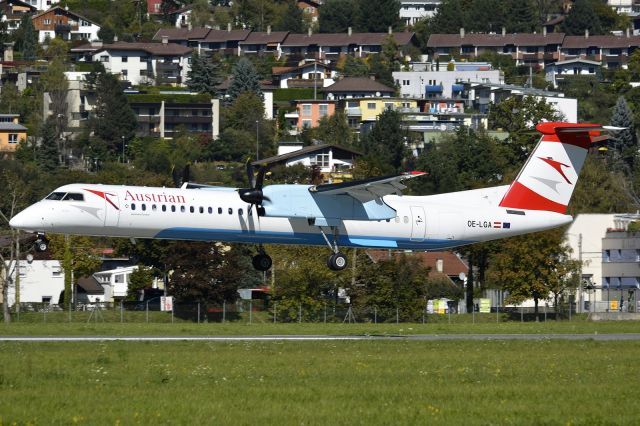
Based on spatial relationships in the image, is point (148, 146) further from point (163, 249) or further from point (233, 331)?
point (233, 331)

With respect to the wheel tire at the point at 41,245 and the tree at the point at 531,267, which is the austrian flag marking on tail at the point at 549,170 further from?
the tree at the point at 531,267

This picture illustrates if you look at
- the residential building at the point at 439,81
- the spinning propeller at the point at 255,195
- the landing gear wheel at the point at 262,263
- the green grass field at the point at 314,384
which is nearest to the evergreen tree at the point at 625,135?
the residential building at the point at 439,81

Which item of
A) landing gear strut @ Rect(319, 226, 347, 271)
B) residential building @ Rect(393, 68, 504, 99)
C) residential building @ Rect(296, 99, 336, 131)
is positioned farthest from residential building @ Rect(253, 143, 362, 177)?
landing gear strut @ Rect(319, 226, 347, 271)

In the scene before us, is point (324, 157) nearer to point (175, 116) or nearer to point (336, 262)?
point (175, 116)

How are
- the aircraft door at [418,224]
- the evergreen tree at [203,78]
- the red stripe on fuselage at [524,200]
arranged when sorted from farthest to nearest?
1. the evergreen tree at [203,78]
2. the red stripe on fuselage at [524,200]
3. the aircraft door at [418,224]

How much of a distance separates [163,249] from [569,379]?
60491 mm

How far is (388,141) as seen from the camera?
152 m

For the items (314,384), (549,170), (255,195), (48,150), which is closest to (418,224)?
(549,170)

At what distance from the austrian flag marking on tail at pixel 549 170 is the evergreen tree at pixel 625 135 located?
10600cm

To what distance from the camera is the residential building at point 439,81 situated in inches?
7490

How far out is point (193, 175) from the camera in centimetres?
13375

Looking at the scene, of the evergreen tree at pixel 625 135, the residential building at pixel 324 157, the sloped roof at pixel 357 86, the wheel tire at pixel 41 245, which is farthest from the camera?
the sloped roof at pixel 357 86

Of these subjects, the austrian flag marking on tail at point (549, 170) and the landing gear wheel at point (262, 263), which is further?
the austrian flag marking on tail at point (549, 170)

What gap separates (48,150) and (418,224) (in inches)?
4315
